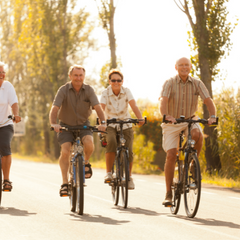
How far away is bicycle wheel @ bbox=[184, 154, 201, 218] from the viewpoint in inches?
296

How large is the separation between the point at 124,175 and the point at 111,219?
4.09 feet

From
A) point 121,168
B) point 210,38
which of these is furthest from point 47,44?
point 121,168

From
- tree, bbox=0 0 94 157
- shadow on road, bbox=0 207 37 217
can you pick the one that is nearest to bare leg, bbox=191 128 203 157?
shadow on road, bbox=0 207 37 217

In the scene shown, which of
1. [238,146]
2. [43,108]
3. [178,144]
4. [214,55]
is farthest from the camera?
[43,108]

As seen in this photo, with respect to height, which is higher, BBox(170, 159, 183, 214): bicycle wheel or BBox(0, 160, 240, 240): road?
BBox(170, 159, 183, 214): bicycle wheel

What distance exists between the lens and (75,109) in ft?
28.4

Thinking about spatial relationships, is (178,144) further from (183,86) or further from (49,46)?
(49,46)

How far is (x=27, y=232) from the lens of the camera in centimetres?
668

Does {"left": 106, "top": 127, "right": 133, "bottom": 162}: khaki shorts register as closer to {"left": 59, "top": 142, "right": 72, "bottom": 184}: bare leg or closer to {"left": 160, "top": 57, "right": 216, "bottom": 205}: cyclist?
{"left": 59, "top": 142, "right": 72, "bottom": 184}: bare leg

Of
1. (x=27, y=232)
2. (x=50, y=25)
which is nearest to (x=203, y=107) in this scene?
(x=27, y=232)

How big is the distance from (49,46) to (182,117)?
2829 centimetres

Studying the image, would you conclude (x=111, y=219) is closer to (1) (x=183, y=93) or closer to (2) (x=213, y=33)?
(1) (x=183, y=93)

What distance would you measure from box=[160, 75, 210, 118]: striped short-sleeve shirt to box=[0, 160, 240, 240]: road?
153cm

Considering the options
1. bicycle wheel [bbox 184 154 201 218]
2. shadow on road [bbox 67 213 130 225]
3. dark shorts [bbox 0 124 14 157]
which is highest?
dark shorts [bbox 0 124 14 157]
